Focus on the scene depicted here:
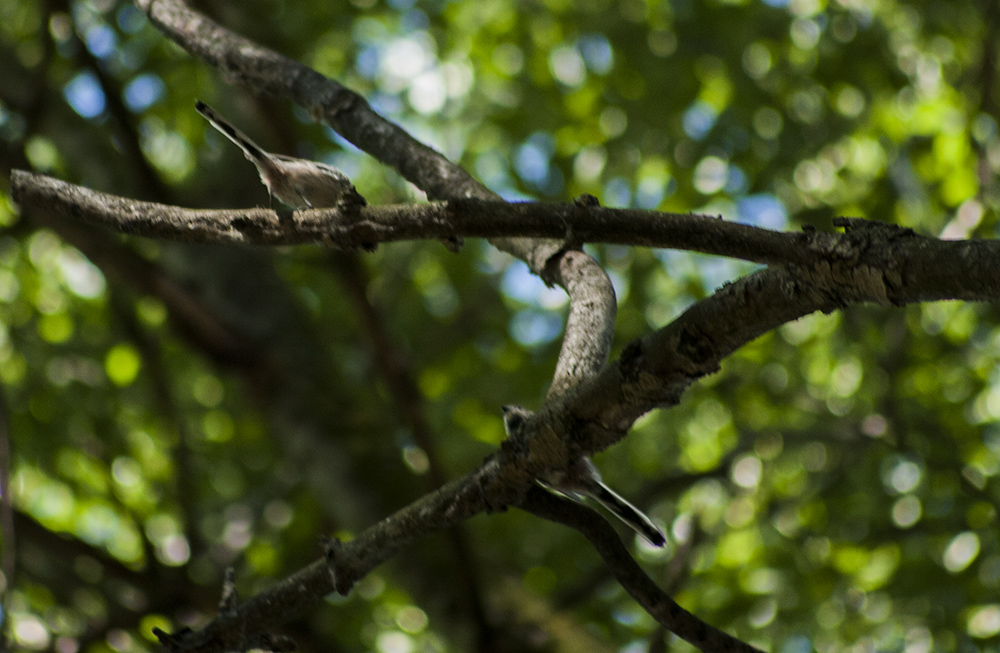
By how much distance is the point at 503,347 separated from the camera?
6426 millimetres

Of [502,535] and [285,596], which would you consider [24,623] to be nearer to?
[502,535]

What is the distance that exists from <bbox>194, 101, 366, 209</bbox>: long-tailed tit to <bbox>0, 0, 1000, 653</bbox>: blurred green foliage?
161cm

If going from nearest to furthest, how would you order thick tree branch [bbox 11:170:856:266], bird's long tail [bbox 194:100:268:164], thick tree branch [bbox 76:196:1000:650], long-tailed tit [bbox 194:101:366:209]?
1. thick tree branch [bbox 76:196:1000:650]
2. thick tree branch [bbox 11:170:856:266]
3. bird's long tail [bbox 194:100:268:164]
4. long-tailed tit [bbox 194:101:366:209]

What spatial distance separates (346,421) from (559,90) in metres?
2.92

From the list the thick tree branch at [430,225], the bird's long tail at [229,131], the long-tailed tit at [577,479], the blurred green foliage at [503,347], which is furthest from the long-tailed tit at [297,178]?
the blurred green foliage at [503,347]

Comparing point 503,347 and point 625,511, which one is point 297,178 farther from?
point 503,347

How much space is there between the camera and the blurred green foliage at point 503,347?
470 cm

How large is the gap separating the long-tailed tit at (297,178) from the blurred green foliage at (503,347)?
1.61 m

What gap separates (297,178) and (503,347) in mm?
3924

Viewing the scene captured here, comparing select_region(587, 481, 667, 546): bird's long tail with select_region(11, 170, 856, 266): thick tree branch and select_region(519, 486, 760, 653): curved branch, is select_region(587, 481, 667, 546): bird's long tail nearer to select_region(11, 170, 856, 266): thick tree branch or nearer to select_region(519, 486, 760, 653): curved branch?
select_region(519, 486, 760, 653): curved branch

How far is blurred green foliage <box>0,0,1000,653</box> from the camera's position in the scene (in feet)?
15.4

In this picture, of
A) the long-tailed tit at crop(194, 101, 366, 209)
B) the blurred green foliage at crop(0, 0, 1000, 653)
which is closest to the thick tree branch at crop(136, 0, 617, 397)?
the long-tailed tit at crop(194, 101, 366, 209)

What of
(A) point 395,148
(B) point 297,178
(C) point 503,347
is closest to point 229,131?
(B) point 297,178

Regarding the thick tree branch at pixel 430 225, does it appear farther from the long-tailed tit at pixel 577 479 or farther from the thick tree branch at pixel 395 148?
the long-tailed tit at pixel 577 479
